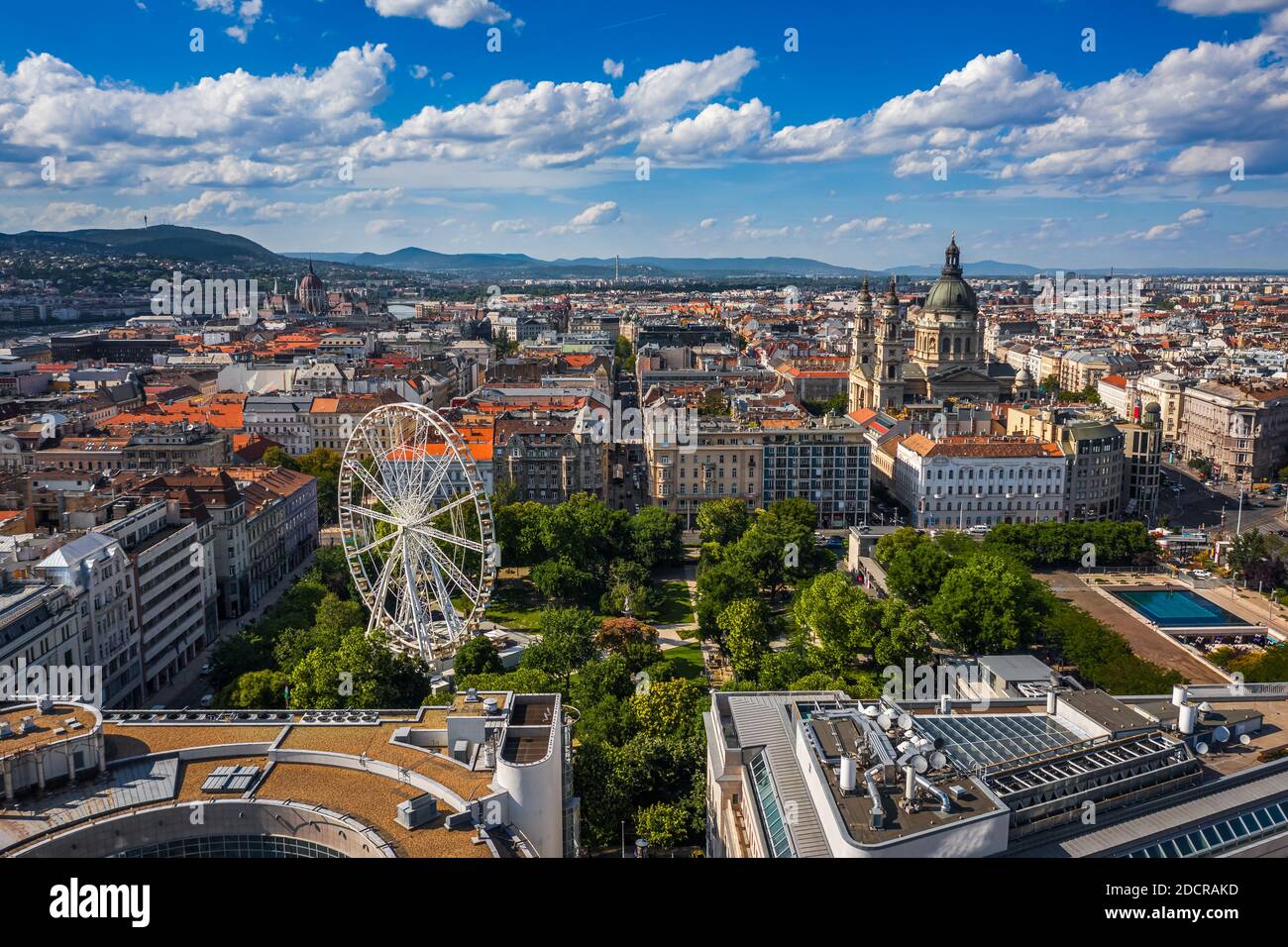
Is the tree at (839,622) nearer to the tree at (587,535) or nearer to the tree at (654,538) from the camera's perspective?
the tree at (587,535)

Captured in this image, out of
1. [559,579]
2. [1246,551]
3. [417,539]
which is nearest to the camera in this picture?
[417,539]

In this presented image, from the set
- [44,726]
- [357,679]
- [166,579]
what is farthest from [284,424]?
[44,726]

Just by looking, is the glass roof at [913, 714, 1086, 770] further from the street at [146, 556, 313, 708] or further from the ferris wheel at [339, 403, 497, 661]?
the street at [146, 556, 313, 708]

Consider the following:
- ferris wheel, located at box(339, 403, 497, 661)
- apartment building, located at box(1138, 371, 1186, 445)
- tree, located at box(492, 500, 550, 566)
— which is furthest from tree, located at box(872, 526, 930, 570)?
apartment building, located at box(1138, 371, 1186, 445)

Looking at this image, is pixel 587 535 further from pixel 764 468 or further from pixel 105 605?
pixel 105 605

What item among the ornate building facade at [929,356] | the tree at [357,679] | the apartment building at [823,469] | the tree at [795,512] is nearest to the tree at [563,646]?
the tree at [357,679]
